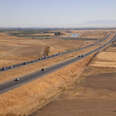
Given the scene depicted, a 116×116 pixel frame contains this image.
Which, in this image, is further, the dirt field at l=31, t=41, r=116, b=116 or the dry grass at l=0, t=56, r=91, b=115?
the dry grass at l=0, t=56, r=91, b=115

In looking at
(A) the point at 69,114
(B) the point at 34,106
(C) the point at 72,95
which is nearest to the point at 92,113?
(A) the point at 69,114

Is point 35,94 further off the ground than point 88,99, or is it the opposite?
point 35,94

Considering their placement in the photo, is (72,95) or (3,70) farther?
(3,70)

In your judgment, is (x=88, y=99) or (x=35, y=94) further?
(x=35, y=94)

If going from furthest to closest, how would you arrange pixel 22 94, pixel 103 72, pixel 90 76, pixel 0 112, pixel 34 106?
pixel 103 72 < pixel 90 76 < pixel 22 94 < pixel 34 106 < pixel 0 112

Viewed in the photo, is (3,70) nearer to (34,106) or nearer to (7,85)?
(7,85)

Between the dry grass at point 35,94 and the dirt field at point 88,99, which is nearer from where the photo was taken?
the dirt field at point 88,99

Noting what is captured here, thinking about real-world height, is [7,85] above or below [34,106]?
above

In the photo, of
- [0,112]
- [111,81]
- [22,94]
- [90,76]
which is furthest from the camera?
[90,76]
